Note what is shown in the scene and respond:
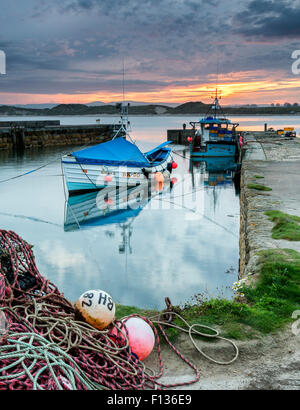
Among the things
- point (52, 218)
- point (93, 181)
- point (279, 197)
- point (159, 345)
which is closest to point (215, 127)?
A: point (93, 181)

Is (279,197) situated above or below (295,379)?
above

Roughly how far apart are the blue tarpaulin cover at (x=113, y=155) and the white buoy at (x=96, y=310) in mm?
15167

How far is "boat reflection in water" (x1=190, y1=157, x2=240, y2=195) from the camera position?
932 inches

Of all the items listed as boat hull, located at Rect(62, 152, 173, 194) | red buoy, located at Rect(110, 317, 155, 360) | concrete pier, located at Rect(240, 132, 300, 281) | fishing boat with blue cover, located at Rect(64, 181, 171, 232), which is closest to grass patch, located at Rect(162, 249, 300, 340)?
concrete pier, located at Rect(240, 132, 300, 281)

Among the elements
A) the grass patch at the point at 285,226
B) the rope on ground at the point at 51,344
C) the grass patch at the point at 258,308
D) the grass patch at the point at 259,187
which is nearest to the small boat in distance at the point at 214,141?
the grass patch at the point at 259,187

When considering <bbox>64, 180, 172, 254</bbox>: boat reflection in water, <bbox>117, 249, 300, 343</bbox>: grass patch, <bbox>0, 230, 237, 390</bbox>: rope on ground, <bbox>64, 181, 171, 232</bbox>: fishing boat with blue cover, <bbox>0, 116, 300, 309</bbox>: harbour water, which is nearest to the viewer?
<bbox>0, 230, 237, 390</bbox>: rope on ground

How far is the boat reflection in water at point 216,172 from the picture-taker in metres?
23.7

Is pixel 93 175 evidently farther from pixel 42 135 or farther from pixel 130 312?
pixel 42 135

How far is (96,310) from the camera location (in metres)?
3.98

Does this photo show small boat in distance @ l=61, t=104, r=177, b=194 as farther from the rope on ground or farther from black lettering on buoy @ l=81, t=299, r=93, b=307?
black lettering on buoy @ l=81, t=299, r=93, b=307

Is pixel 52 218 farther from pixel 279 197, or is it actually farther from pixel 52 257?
pixel 279 197

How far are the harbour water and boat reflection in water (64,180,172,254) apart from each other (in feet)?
0.14
